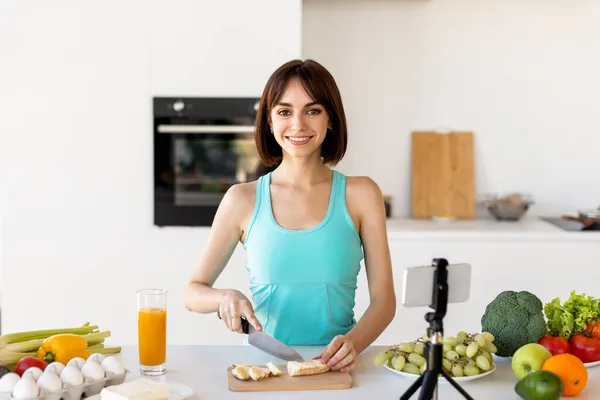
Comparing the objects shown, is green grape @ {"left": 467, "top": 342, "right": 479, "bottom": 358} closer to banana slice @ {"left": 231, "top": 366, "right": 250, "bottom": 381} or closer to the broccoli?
the broccoli

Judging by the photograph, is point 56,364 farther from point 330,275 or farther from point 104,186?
point 104,186

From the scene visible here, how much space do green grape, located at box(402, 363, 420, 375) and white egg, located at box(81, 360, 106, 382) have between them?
630 millimetres

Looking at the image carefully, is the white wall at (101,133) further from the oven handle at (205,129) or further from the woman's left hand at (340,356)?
the woman's left hand at (340,356)

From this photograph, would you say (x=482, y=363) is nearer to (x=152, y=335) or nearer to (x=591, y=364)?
(x=591, y=364)

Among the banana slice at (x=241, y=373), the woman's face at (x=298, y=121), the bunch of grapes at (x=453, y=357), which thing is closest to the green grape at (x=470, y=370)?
the bunch of grapes at (x=453, y=357)

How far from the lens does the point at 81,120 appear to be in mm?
3588

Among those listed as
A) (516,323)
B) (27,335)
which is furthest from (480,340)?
(27,335)

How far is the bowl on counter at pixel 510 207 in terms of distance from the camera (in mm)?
3906

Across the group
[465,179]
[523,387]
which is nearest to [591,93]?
[465,179]

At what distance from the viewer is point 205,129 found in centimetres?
360

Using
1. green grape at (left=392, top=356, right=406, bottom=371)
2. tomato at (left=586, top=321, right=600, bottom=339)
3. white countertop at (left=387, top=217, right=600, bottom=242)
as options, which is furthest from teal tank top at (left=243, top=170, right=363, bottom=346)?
white countertop at (left=387, top=217, right=600, bottom=242)

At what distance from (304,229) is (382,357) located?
1.59ft

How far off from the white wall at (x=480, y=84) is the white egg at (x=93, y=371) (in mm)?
2668

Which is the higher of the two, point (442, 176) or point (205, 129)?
point (205, 129)
